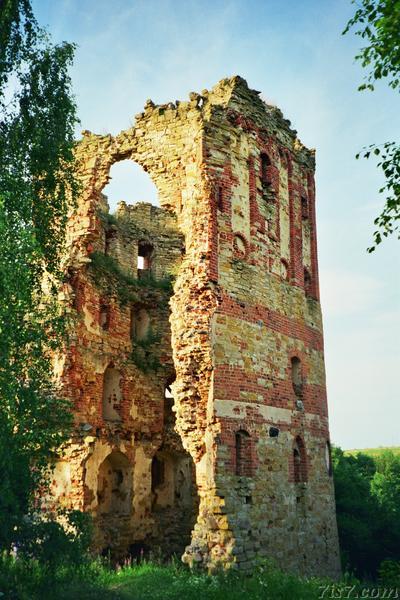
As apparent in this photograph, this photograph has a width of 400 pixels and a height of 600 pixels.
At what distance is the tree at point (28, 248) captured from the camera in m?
9.35

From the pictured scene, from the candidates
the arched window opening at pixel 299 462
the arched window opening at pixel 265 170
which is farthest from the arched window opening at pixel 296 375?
the arched window opening at pixel 265 170

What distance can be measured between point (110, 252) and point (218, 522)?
1039 cm

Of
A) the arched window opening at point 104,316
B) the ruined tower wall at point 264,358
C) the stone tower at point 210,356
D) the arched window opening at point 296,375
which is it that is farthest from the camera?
the arched window opening at point 104,316

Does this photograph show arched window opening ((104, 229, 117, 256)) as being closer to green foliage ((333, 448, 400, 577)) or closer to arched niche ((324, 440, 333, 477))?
arched niche ((324, 440, 333, 477))

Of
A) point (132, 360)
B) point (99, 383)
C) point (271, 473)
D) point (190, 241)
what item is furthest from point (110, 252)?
point (271, 473)

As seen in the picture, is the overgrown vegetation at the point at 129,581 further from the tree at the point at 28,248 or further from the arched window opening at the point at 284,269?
the arched window opening at the point at 284,269

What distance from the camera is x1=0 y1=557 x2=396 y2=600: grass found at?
9.44 meters

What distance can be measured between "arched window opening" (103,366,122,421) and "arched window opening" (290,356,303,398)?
4539 millimetres

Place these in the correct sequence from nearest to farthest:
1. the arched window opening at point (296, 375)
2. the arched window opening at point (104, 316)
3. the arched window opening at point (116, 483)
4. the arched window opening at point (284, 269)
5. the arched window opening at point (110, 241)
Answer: the arched window opening at point (296, 375)
the arched window opening at point (284, 269)
the arched window opening at point (116, 483)
the arched window opening at point (104, 316)
the arched window opening at point (110, 241)

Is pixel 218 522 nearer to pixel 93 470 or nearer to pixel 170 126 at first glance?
pixel 93 470

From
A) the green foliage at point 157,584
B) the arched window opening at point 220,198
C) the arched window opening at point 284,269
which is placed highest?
the arched window opening at point 220,198

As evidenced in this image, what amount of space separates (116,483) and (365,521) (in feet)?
33.0

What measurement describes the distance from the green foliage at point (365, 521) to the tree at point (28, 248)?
11776 millimetres

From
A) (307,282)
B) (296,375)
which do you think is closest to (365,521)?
(296,375)
